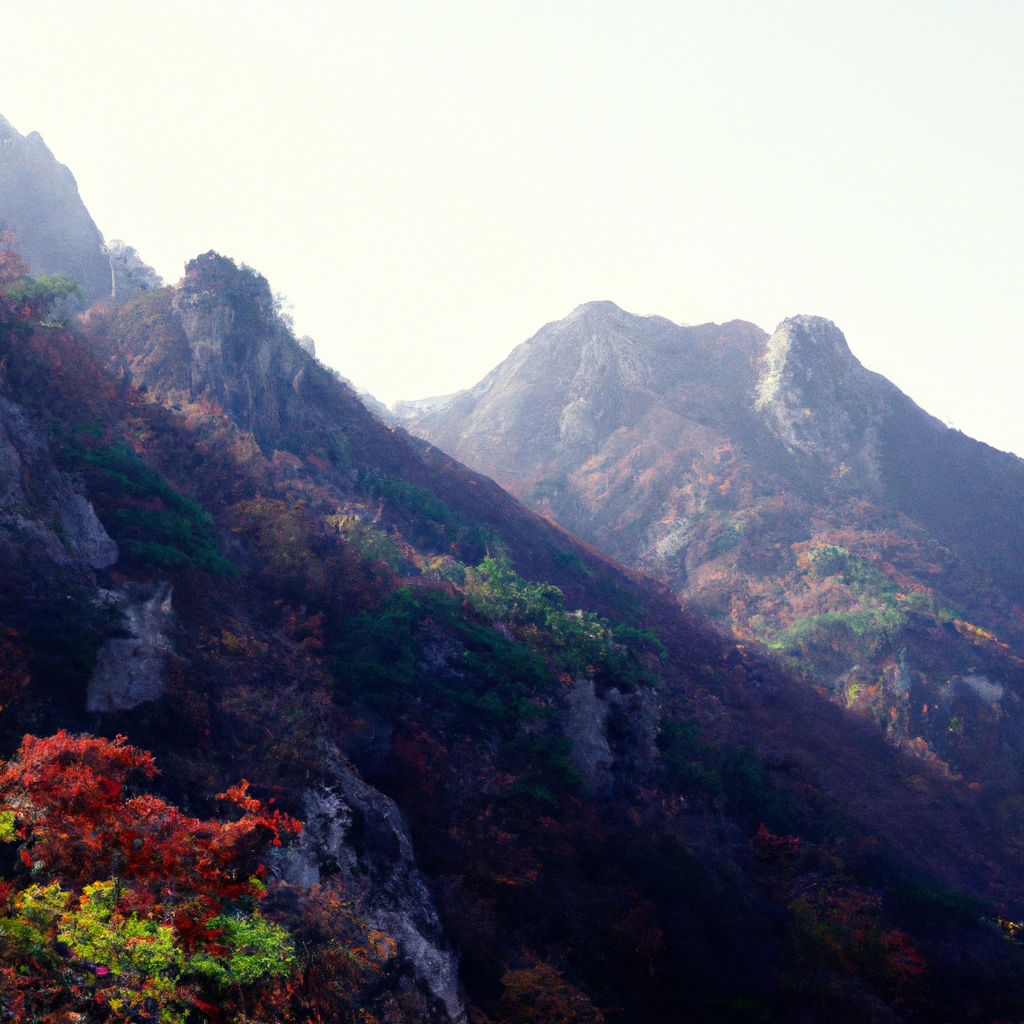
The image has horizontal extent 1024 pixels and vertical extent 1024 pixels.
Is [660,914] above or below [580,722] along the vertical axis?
below

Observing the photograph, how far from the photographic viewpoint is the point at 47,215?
4444 centimetres

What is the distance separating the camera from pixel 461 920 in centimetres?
1002

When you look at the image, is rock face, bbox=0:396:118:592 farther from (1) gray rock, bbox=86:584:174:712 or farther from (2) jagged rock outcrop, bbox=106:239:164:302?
(2) jagged rock outcrop, bbox=106:239:164:302

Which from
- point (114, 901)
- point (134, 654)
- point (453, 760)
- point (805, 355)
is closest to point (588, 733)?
point (453, 760)

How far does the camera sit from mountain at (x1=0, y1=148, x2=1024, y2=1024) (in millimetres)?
8617

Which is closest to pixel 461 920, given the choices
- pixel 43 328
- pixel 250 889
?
pixel 250 889

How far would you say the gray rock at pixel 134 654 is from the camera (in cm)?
969

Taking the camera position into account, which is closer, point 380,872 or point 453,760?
point 380,872

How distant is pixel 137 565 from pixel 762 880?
14.5m

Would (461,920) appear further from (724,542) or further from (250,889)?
(724,542)

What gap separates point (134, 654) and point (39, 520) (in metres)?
2.99

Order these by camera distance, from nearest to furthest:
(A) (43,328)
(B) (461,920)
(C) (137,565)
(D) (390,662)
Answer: (B) (461,920)
(C) (137,565)
(D) (390,662)
(A) (43,328)

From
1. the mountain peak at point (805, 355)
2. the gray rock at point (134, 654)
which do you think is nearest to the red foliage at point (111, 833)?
the gray rock at point (134, 654)

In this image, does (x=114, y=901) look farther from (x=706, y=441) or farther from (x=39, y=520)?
(x=706, y=441)
